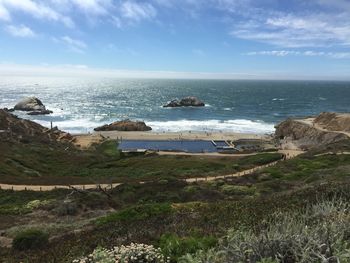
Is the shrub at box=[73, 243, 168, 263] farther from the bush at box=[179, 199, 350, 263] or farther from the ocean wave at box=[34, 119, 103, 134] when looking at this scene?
the ocean wave at box=[34, 119, 103, 134]

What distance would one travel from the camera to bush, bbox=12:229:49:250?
46.4ft

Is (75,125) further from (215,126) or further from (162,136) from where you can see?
(215,126)

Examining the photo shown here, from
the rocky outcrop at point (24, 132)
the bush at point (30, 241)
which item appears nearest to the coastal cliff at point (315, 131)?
the rocky outcrop at point (24, 132)

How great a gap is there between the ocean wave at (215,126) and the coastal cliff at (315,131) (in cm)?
1277

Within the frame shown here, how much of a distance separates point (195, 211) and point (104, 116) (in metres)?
122

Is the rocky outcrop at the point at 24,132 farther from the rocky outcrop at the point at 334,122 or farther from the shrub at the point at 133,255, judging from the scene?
the shrub at the point at 133,255

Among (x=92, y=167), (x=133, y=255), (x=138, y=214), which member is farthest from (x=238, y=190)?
(x=92, y=167)

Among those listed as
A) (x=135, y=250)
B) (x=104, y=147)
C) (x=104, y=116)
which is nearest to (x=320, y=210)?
(x=135, y=250)

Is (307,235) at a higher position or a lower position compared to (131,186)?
higher

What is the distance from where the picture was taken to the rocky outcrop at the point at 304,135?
240 ft

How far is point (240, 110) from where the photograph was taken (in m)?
150

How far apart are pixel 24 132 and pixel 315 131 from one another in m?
55.6

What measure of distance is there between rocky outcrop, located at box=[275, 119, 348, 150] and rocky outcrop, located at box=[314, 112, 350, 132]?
2.52 m

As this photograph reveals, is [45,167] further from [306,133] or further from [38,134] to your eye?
[306,133]
